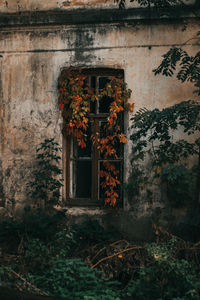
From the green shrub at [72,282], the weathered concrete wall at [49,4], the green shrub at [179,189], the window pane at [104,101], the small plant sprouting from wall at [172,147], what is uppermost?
the weathered concrete wall at [49,4]

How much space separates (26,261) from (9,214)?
1.64m

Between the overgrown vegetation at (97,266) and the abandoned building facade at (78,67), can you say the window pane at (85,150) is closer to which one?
the abandoned building facade at (78,67)

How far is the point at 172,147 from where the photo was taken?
480cm

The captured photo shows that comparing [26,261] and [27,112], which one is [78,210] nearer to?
[26,261]

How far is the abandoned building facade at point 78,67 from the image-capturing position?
5.66 meters

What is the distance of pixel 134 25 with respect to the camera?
225 inches

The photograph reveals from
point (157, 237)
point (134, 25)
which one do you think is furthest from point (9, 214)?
point (134, 25)

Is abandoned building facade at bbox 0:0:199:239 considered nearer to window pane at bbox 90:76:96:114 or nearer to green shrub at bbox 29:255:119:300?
window pane at bbox 90:76:96:114

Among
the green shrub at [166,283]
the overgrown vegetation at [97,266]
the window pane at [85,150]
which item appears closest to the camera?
the green shrub at [166,283]

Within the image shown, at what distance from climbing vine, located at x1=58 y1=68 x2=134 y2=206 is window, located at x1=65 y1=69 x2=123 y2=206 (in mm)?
64

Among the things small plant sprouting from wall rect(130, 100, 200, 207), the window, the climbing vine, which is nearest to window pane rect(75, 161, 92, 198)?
the window

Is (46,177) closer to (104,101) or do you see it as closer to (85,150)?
(85,150)

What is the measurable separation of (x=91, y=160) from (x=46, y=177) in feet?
2.83

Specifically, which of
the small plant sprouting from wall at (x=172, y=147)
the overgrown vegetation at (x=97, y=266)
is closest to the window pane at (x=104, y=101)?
the small plant sprouting from wall at (x=172, y=147)
